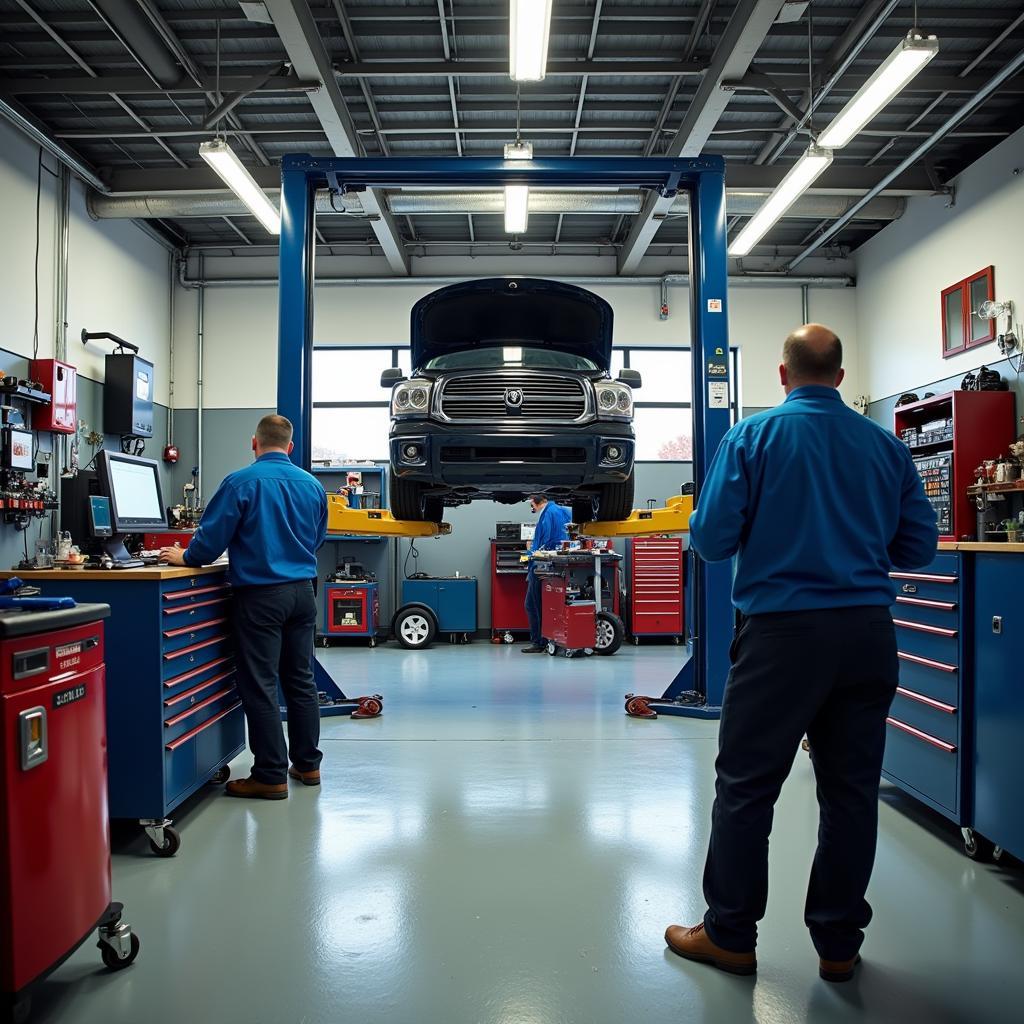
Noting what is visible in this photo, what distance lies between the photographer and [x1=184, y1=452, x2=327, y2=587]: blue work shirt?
3.02 metres

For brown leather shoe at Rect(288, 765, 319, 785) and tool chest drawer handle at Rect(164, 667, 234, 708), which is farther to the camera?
brown leather shoe at Rect(288, 765, 319, 785)

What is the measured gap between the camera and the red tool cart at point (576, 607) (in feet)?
24.3

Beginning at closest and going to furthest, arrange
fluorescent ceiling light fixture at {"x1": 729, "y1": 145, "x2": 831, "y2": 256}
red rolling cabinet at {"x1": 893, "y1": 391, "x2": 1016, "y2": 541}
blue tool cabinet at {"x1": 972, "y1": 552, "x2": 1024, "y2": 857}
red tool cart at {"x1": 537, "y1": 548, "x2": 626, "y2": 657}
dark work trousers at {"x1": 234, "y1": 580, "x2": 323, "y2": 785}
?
blue tool cabinet at {"x1": 972, "y1": 552, "x2": 1024, "y2": 857} < dark work trousers at {"x1": 234, "y1": 580, "x2": 323, "y2": 785} < fluorescent ceiling light fixture at {"x1": 729, "y1": 145, "x2": 831, "y2": 256} < red rolling cabinet at {"x1": 893, "y1": 391, "x2": 1016, "y2": 541} < red tool cart at {"x1": 537, "y1": 548, "x2": 626, "y2": 657}

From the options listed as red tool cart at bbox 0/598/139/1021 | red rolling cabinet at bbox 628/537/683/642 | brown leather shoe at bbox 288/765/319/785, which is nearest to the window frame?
red rolling cabinet at bbox 628/537/683/642

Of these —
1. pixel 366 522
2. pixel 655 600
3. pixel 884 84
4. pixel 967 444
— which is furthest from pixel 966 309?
pixel 366 522

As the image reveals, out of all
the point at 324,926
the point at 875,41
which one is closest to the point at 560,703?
the point at 324,926

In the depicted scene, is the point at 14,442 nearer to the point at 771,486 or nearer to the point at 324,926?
the point at 324,926

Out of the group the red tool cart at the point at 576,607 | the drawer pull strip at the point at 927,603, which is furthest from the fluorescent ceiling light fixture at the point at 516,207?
the drawer pull strip at the point at 927,603

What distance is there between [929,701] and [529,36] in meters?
4.09

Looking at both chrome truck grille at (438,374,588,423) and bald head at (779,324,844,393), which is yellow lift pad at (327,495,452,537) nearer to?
chrome truck grille at (438,374,588,423)

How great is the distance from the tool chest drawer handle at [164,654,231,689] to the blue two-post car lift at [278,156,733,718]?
5.25 feet

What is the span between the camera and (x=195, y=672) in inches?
115

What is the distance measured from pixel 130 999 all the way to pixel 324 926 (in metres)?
0.49

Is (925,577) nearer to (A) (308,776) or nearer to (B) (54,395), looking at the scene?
(A) (308,776)
